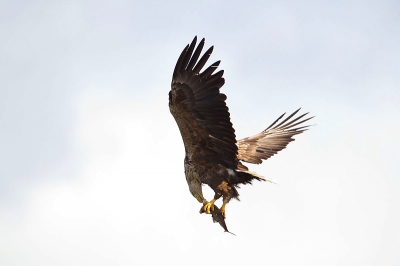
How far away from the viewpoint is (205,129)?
11938 mm

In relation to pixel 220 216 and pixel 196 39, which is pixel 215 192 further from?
pixel 196 39

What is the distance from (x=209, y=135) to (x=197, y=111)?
51 cm

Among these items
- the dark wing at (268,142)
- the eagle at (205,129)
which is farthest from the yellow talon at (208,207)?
the dark wing at (268,142)

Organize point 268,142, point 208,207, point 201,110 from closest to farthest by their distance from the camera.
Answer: point 201,110 < point 208,207 < point 268,142

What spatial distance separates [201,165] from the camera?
12.3 m

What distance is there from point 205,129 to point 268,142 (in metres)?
3.79

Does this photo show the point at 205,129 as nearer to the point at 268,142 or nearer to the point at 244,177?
the point at 244,177

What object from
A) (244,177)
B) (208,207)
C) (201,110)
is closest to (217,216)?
(208,207)

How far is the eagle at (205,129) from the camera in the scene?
453 inches

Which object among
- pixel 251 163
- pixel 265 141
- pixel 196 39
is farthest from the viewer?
pixel 265 141

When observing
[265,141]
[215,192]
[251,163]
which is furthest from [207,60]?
[265,141]

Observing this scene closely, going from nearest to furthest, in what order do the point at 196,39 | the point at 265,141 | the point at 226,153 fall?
the point at 196,39
the point at 226,153
the point at 265,141

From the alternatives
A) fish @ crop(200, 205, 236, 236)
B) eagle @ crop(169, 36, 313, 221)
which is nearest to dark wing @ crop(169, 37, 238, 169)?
eagle @ crop(169, 36, 313, 221)

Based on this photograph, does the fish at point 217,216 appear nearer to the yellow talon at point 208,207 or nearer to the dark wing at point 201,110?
the yellow talon at point 208,207
